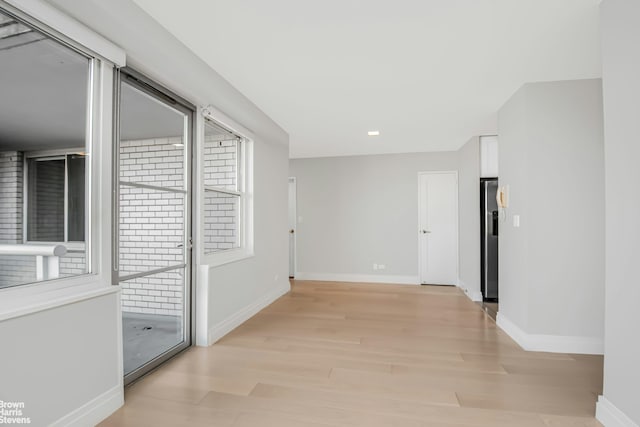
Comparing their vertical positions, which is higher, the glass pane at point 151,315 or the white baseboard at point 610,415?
the glass pane at point 151,315

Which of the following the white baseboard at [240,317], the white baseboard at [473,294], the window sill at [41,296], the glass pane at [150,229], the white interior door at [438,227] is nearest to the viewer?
the window sill at [41,296]

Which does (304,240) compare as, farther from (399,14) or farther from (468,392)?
(399,14)

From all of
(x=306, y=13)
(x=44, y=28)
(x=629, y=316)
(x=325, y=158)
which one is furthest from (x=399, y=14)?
(x=325, y=158)

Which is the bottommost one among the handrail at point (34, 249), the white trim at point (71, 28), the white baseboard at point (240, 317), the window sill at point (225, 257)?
the white baseboard at point (240, 317)

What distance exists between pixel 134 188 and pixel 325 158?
428 centimetres

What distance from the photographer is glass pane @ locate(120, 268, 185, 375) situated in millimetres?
2506

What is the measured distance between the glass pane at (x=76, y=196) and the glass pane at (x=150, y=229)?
34 cm

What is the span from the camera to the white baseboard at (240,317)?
120 inches

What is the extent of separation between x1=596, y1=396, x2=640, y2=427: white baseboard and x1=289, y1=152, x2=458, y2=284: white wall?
4051 millimetres

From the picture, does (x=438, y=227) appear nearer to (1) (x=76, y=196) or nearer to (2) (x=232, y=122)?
(2) (x=232, y=122)

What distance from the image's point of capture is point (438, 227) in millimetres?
5844

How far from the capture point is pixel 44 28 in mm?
1587

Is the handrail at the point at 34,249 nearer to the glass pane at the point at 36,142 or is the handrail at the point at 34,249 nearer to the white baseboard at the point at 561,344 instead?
the glass pane at the point at 36,142

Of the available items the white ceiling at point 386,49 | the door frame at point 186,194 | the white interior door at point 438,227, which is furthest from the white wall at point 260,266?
the white interior door at point 438,227
